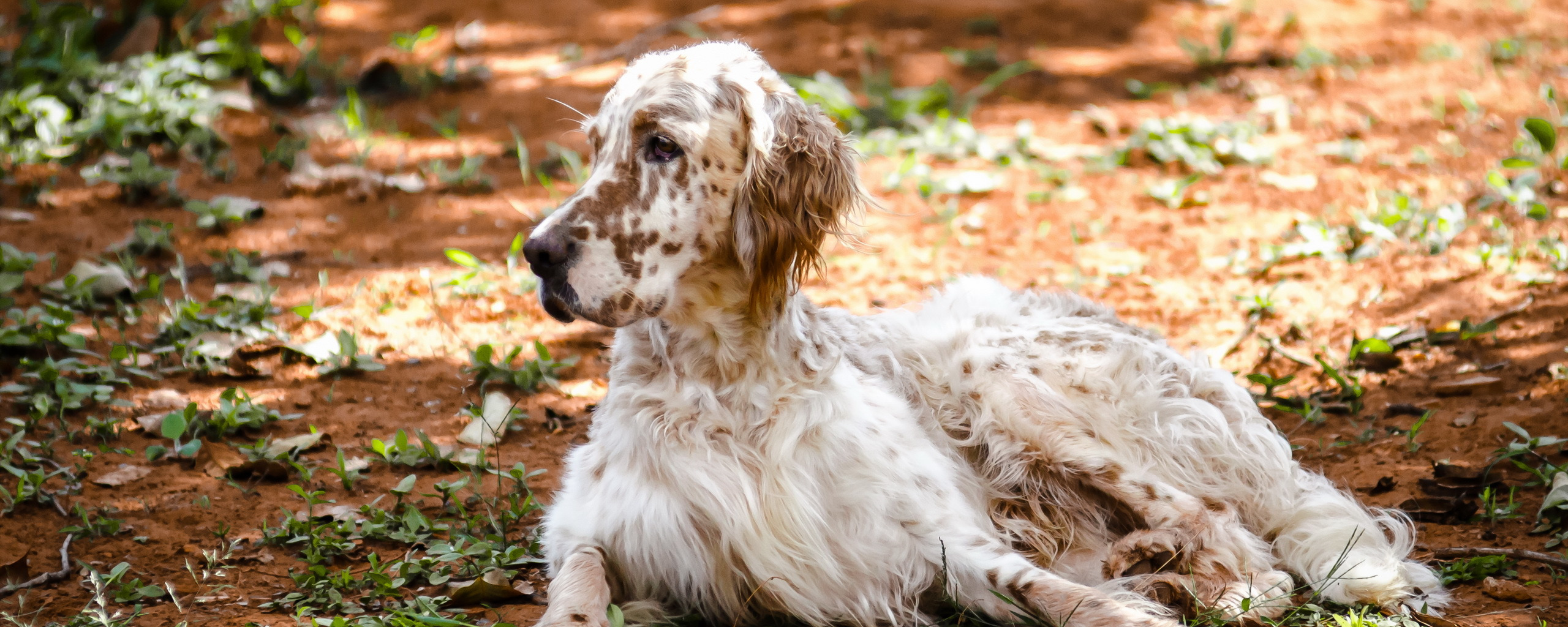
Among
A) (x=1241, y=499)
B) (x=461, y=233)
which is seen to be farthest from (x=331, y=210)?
(x=1241, y=499)

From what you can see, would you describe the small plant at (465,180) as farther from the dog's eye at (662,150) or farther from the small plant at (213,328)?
the dog's eye at (662,150)

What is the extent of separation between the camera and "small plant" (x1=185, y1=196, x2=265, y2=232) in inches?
215

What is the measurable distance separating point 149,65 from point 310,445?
395 centimetres

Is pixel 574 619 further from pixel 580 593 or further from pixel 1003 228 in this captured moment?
pixel 1003 228

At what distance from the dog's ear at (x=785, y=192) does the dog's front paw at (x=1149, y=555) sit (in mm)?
1113

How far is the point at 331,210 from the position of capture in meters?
5.85

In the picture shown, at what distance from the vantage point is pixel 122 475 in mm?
3496

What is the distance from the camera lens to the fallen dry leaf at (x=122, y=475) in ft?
11.3

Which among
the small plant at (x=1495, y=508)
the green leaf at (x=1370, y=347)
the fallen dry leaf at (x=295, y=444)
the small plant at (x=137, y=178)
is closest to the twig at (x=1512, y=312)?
the green leaf at (x=1370, y=347)

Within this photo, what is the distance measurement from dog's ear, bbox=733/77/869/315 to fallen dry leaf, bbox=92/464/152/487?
6.76ft

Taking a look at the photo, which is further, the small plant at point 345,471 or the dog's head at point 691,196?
the small plant at point 345,471

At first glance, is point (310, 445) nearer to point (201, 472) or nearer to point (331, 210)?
point (201, 472)

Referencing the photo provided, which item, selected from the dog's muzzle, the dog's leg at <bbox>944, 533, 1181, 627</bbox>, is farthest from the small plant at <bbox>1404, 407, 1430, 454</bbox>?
the dog's muzzle

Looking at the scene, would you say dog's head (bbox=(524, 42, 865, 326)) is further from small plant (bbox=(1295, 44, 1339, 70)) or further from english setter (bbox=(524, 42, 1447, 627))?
small plant (bbox=(1295, 44, 1339, 70))
